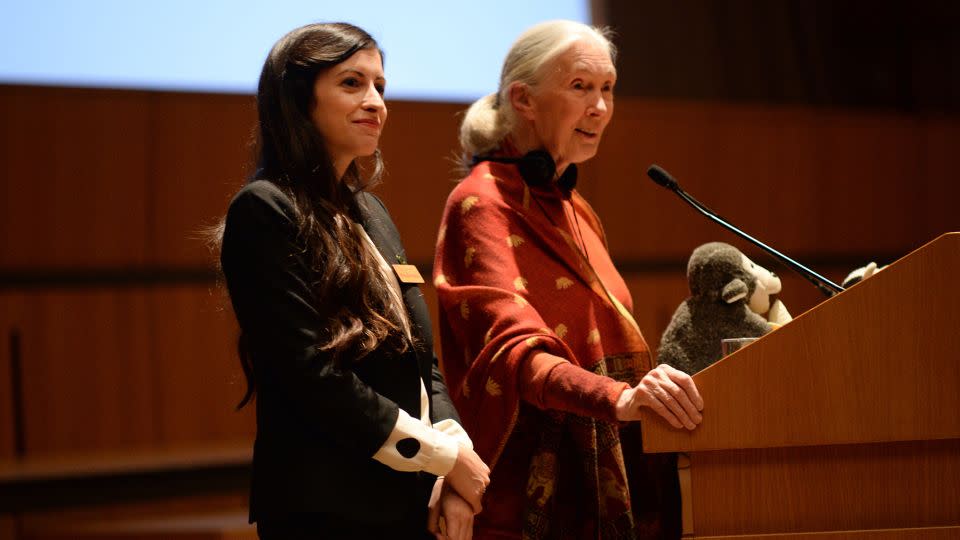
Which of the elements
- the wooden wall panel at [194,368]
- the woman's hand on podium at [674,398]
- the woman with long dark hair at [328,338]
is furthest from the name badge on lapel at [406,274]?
the wooden wall panel at [194,368]

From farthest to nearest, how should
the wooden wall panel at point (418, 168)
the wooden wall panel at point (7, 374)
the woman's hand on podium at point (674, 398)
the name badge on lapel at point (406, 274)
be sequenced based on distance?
the wooden wall panel at point (418, 168) < the wooden wall panel at point (7, 374) < the name badge on lapel at point (406, 274) < the woman's hand on podium at point (674, 398)

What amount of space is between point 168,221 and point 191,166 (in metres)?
0.21

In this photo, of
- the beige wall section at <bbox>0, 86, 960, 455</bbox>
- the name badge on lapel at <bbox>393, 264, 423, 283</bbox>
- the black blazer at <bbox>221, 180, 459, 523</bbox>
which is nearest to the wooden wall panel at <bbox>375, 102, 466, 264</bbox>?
the beige wall section at <bbox>0, 86, 960, 455</bbox>

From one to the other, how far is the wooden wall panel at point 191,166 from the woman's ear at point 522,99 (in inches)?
71.5

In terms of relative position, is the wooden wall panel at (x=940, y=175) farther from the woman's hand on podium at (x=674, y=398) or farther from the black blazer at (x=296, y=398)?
the black blazer at (x=296, y=398)

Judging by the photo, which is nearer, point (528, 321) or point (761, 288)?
point (528, 321)

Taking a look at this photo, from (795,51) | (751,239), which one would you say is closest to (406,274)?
(751,239)

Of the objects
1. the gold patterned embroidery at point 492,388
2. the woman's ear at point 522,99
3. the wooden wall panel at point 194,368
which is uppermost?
the woman's ear at point 522,99

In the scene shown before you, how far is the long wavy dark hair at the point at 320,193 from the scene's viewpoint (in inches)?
48.0

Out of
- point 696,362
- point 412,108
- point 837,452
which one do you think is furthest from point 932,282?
point 412,108

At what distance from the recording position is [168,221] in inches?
132

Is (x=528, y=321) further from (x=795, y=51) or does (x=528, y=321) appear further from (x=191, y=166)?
(x=795, y=51)

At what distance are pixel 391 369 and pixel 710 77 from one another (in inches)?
124

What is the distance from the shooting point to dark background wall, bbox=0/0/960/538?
10.5ft
